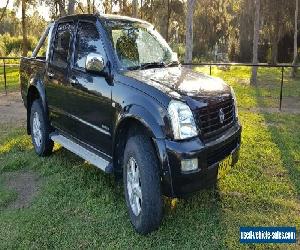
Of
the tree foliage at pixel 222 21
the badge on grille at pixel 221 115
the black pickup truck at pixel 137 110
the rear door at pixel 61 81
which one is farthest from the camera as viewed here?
the tree foliage at pixel 222 21

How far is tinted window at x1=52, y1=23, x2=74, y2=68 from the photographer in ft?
18.2

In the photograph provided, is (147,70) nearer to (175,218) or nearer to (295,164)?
(175,218)

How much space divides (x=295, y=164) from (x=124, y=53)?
10.4 ft

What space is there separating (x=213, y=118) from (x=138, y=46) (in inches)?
61.5

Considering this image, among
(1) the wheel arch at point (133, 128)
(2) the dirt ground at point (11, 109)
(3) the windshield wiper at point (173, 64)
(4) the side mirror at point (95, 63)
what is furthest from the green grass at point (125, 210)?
(2) the dirt ground at point (11, 109)

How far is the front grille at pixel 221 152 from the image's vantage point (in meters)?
3.95

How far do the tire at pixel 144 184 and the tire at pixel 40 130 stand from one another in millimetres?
2502

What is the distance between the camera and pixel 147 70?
186 inches

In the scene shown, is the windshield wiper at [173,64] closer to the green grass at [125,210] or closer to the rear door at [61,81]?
the rear door at [61,81]

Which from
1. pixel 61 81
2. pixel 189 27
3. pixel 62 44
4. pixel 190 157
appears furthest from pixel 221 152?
pixel 189 27

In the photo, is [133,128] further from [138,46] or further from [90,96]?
[138,46]

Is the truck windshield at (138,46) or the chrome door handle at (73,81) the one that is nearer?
the truck windshield at (138,46)

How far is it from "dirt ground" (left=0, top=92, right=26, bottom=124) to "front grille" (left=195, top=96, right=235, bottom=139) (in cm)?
644

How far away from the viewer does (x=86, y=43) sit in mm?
5156
